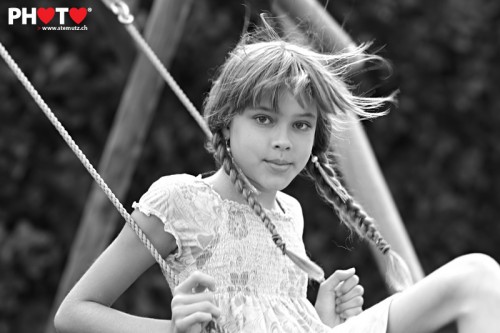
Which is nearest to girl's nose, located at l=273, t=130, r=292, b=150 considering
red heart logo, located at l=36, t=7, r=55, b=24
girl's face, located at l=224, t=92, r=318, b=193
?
girl's face, located at l=224, t=92, r=318, b=193

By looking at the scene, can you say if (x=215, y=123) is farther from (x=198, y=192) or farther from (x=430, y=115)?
(x=430, y=115)

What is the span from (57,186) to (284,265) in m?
2.07

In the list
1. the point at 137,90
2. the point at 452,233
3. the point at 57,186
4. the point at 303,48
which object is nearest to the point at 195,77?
the point at 57,186

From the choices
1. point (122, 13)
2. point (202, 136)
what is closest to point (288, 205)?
point (122, 13)

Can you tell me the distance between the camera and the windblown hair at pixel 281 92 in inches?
61.3

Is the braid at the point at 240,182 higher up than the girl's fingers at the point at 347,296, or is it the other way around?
the braid at the point at 240,182

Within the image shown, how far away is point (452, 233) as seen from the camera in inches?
169

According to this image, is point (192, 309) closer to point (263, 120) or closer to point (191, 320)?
point (191, 320)

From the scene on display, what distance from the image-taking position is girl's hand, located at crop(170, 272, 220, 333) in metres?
1.39

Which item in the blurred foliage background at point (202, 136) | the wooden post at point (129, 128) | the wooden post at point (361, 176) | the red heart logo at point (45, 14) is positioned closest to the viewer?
the wooden post at point (361, 176)

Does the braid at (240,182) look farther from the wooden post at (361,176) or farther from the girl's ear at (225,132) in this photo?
the wooden post at (361,176)

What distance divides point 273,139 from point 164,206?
21 cm

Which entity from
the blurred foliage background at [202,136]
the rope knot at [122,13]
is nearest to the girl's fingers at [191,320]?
the rope knot at [122,13]

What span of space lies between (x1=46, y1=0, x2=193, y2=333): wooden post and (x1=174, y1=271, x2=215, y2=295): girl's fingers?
4.37ft
